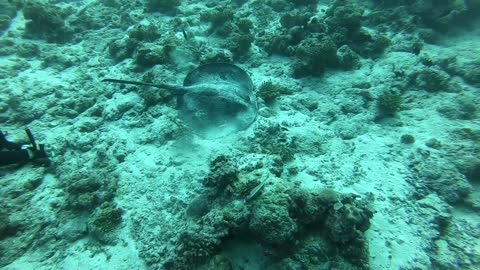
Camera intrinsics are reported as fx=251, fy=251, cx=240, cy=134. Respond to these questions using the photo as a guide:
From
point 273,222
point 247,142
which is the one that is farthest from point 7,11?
point 273,222

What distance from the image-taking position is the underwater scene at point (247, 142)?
4.06 meters

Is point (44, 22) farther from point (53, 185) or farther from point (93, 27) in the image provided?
point (53, 185)

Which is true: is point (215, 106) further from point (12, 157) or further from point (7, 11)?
point (7, 11)

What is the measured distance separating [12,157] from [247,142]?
16.8ft

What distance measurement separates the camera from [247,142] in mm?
5934

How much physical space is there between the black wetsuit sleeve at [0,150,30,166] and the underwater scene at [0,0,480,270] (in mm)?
31

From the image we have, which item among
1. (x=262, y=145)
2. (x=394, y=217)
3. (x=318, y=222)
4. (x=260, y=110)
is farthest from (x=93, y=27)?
(x=394, y=217)

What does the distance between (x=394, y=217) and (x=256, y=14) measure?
9192 millimetres

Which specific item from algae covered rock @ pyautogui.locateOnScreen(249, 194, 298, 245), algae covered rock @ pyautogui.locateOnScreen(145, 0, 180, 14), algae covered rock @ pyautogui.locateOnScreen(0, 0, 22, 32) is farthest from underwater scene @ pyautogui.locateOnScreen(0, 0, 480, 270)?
algae covered rock @ pyautogui.locateOnScreen(145, 0, 180, 14)

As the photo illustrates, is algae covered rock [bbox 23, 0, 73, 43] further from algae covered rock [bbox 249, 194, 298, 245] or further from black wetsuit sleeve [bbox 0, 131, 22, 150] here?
algae covered rock [bbox 249, 194, 298, 245]

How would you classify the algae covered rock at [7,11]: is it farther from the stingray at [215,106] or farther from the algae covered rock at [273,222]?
the algae covered rock at [273,222]

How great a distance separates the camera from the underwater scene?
13.3ft

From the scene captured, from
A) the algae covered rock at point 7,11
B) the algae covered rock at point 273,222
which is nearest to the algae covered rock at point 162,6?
the algae covered rock at point 7,11

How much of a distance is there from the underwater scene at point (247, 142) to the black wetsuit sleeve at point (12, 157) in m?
0.03
